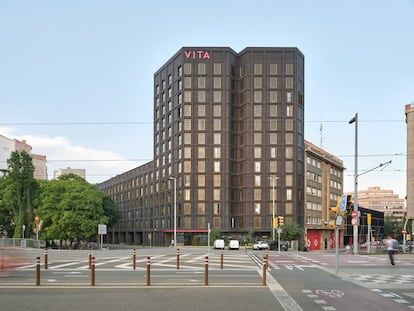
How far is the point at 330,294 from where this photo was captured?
14.3m

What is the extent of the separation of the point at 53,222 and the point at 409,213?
164 ft

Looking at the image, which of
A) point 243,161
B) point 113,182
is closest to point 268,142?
point 243,161

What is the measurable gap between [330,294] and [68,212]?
66.2 meters

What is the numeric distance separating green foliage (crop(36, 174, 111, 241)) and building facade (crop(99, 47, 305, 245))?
693 inches

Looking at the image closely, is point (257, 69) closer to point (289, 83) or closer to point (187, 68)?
point (289, 83)

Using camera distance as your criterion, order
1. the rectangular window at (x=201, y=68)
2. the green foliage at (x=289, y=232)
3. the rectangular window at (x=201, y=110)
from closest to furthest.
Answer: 1. the green foliage at (x=289, y=232)
2. the rectangular window at (x=201, y=110)
3. the rectangular window at (x=201, y=68)

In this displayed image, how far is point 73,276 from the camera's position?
65.4 ft

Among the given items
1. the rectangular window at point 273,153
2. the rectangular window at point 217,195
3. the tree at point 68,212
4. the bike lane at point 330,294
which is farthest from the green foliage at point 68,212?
the bike lane at point 330,294

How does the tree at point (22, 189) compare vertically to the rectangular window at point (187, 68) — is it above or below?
below

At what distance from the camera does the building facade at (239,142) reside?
303ft

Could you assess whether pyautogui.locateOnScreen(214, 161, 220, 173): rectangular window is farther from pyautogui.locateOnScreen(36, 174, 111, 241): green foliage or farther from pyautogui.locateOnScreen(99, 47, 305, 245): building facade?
pyautogui.locateOnScreen(36, 174, 111, 241): green foliage

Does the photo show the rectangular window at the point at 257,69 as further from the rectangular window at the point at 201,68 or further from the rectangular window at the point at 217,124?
the rectangular window at the point at 217,124

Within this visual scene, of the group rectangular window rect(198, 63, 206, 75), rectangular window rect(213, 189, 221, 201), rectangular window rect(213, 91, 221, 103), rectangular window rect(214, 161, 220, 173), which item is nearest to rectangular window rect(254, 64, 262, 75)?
rectangular window rect(213, 91, 221, 103)

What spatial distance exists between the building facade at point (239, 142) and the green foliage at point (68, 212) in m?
17.6
